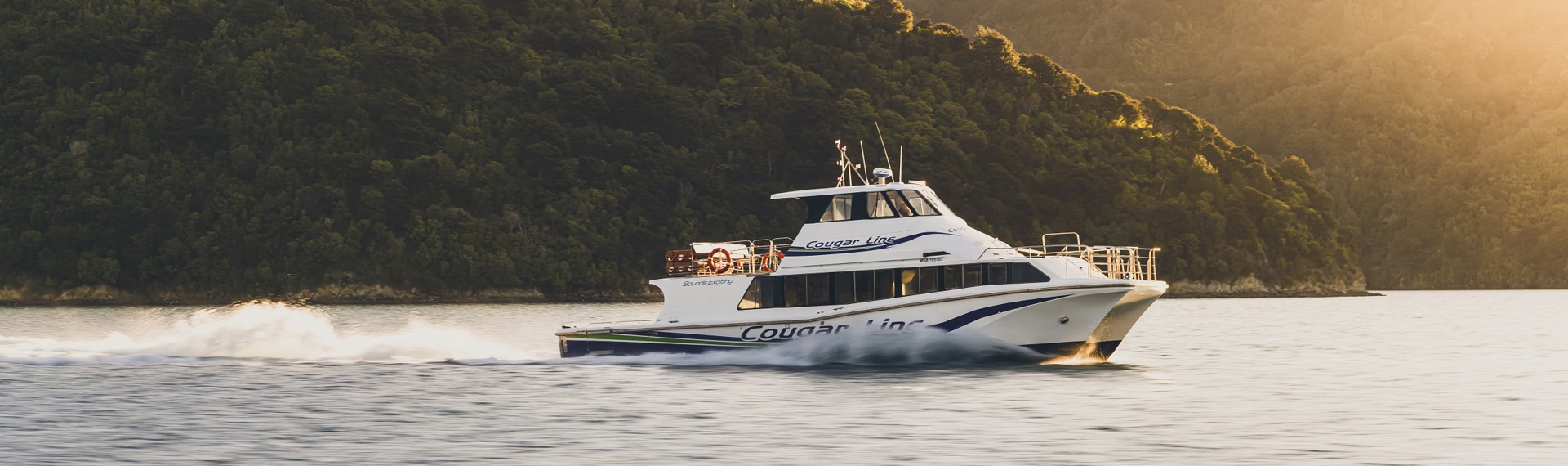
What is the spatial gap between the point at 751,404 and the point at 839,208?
22.3 feet

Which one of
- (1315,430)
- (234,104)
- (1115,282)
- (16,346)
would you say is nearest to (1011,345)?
(1115,282)

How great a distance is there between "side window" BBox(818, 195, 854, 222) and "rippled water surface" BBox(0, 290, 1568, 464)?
2568 millimetres

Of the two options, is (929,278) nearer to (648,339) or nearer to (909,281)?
(909,281)

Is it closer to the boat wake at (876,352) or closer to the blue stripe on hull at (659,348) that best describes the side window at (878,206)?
the boat wake at (876,352)

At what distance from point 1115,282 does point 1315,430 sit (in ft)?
21.0

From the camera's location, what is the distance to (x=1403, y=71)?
198m

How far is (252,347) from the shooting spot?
33.3 m

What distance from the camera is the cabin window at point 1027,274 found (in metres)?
26.0

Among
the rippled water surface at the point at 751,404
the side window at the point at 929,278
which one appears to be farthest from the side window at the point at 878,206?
the rippled water surface at the point at 751,404

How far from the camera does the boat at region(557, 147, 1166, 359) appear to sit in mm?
25984

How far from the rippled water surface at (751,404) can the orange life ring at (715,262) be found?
2.13 meters

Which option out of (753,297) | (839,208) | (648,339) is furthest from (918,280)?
(648,339)

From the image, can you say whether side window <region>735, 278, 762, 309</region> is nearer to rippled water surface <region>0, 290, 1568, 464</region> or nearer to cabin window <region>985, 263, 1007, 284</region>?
rippled water surface <region>0, 290, 1568, 464</region>

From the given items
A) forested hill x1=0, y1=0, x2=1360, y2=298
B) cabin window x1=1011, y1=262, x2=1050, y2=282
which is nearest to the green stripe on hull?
cabin window x1=1011, y1=262, x2=1050, y2=282
